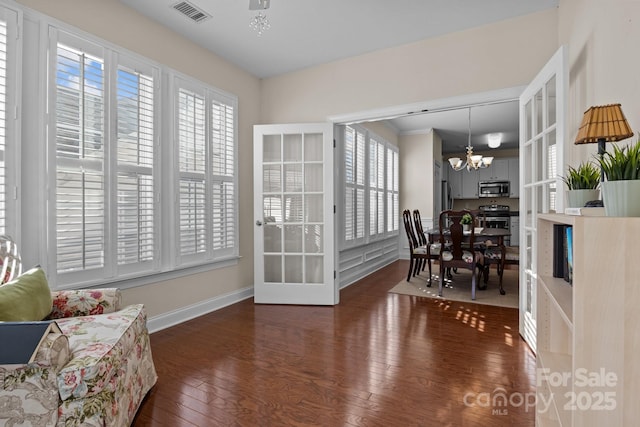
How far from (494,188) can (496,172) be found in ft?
1.63

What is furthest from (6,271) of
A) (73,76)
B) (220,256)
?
(220,256)

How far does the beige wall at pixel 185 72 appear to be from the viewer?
103 inches

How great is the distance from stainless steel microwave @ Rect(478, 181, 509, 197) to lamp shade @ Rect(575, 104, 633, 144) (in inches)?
318

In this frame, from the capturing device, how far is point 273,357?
2.54 metres

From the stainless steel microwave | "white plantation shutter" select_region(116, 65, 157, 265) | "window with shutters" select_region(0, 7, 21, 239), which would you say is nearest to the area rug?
"white plantation shutter" select_region(116, 65, 157, 265)

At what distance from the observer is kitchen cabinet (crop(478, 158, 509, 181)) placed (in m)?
8.89

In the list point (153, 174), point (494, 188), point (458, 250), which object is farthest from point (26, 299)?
point (494, 188)

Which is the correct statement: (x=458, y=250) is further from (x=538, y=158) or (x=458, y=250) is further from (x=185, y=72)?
(x=185, y=72)

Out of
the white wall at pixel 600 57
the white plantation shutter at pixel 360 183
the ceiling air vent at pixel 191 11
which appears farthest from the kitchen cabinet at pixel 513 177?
the ceiling air vent at pixel 191 11

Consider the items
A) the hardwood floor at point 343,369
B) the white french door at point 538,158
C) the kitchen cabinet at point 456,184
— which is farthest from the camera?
the kitchen cabinet at point 456,184

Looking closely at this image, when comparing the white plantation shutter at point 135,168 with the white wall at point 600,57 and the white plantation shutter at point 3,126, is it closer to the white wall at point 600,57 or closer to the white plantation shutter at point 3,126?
the white plantation shutter at point 3,126

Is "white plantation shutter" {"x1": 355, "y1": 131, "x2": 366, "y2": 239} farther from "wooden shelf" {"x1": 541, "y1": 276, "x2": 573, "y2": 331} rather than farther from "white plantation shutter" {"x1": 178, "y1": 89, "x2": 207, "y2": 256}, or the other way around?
"wooden shelf" {"x1": 541, "y1": 276, "x2": 573, "y2": 331}

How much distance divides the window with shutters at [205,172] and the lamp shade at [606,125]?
10.3 feet

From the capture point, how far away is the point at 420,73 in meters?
3.43
